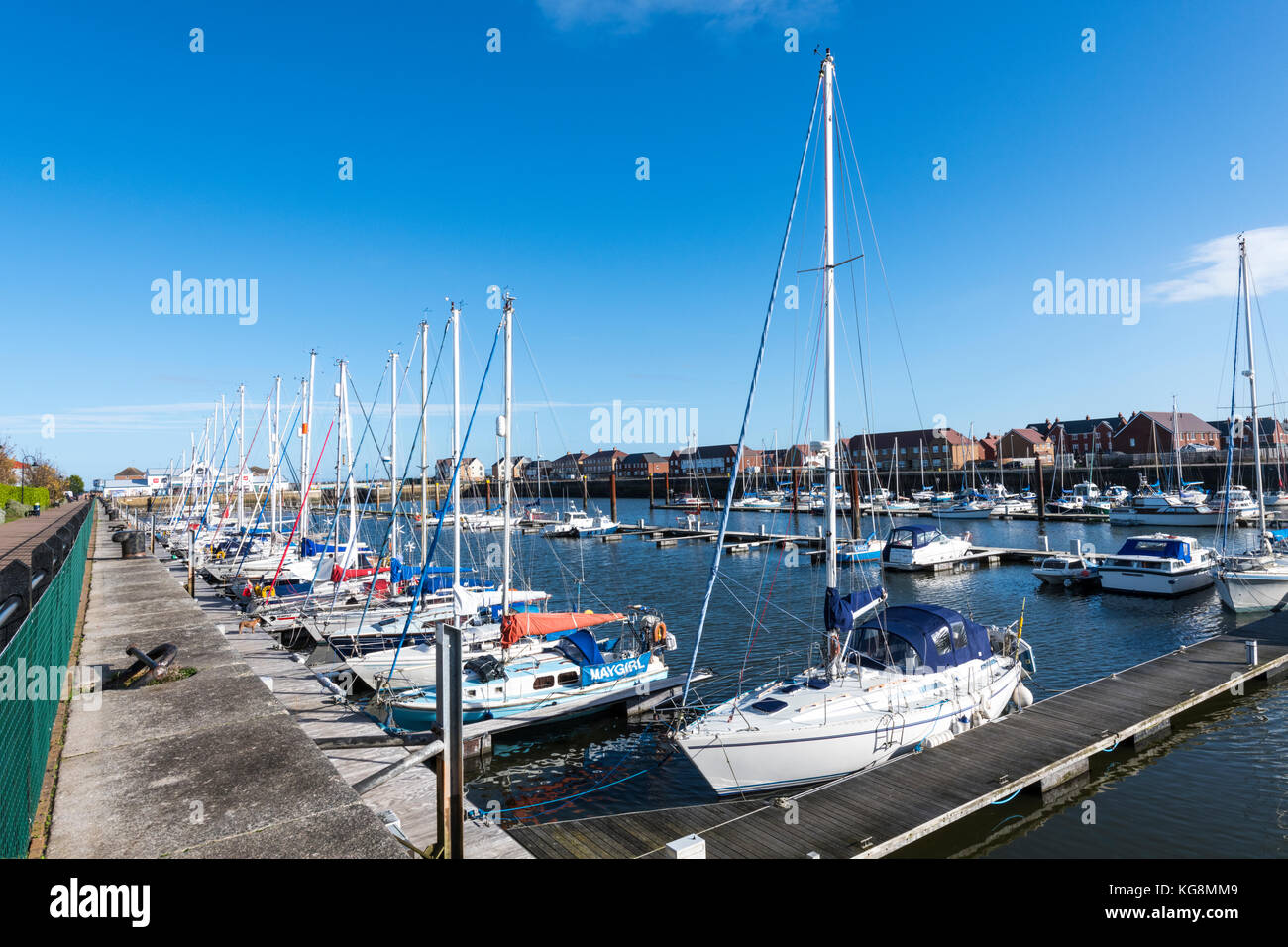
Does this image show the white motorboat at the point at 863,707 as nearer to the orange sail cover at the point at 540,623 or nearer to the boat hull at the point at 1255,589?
the orange sail cover at the point at 540,623

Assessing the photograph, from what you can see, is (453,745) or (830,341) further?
(830,341)

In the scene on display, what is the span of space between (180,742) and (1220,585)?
39.8 m

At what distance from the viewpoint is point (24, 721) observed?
693 cm

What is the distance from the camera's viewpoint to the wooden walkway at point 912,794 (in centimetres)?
1177

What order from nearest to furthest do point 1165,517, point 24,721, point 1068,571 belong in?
1. point 24,721
2. point 1068,571
3. point 1165,517

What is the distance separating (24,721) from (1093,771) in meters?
19.6

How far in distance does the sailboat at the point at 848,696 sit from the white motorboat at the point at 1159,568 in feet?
77.0

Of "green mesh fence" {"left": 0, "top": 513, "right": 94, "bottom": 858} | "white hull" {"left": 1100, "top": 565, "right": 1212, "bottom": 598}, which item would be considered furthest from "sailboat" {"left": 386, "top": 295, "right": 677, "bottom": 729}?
"white hull" {"left": 1100, "top": 565, "right": 1212, "bottom": 598}

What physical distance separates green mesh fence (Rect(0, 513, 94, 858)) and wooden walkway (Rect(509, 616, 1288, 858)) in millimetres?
6973

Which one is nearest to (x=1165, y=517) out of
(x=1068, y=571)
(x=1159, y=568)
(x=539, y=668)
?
(x=1068, y=571)

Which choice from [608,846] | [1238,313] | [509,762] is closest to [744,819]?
[608,846]

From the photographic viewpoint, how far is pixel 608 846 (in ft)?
38.4

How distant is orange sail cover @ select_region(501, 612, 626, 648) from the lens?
2173 centimetres

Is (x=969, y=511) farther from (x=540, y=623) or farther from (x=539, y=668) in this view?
(x=539, y=668)
